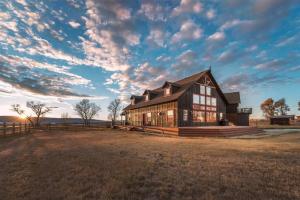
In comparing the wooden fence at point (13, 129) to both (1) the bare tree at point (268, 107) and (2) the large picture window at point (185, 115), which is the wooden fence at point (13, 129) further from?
(1) the bare tree at point (268, 107)

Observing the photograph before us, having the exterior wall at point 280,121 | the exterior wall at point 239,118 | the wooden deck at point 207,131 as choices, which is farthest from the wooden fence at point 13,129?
the exterior wall at point 280,121

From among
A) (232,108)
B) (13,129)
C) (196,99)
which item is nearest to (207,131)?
(196,99)

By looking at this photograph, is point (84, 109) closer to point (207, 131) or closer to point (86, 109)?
point (86, 109)

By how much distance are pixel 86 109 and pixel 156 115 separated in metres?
49.6

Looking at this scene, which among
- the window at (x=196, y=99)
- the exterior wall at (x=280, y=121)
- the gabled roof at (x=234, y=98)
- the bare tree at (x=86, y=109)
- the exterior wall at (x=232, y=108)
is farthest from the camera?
the bare tree at (x=86, y=109)

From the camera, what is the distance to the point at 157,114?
2798 centimetres

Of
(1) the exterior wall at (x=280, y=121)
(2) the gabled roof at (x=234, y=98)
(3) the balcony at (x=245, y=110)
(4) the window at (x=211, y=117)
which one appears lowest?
(1) the exterior wall at (x=280, y=121)

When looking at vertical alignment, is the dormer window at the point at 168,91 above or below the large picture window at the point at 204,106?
above

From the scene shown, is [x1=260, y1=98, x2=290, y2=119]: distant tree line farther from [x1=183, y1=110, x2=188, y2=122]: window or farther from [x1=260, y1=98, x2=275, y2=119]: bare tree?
[x1=183, y1=110, x2=188, y2=122]: window

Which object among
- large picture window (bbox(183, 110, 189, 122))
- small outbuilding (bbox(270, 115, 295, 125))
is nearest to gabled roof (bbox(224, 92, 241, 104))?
large picture window (bbox(183, 110, 189, 122))

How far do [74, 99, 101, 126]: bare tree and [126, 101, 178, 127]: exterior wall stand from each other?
38.6 metres

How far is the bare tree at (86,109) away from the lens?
6894 cm

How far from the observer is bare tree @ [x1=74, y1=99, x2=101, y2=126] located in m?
68.9

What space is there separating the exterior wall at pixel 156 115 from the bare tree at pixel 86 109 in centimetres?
3857
